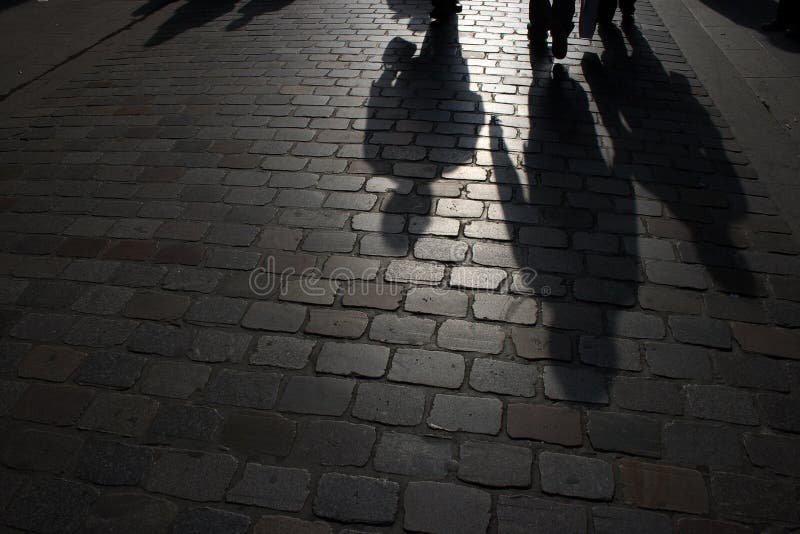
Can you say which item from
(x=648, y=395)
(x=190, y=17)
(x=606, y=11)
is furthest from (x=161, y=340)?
(x=190, y=17)

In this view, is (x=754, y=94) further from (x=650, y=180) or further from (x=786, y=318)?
(x=786, y=318)

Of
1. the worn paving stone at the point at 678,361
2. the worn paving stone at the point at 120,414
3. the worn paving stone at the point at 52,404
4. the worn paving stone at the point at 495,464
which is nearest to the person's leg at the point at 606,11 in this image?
the worn paving stone at the point at 678,361

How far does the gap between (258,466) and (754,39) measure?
7064mm

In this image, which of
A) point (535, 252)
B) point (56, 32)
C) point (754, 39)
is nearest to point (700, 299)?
point (535, 252)

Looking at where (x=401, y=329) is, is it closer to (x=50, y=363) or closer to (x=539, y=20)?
(x=50, y=363)

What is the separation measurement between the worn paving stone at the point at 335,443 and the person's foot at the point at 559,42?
14.8 feet

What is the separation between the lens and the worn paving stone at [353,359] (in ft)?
8.59

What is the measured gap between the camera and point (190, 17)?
8281 mm

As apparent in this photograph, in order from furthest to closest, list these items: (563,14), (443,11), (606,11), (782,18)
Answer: (443,11) → (606,11) → (782,18) → (563,14)

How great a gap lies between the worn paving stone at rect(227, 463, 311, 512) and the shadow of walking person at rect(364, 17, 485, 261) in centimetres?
149

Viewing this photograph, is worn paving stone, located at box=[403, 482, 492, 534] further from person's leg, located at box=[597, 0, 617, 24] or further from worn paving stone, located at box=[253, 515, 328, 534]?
person's leg, located at box=[597, 0, 617, 24]

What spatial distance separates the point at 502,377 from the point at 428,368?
0.35 m

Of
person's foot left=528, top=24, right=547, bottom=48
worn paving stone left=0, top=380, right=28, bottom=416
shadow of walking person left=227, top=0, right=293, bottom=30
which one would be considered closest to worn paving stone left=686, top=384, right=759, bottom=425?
worn paving stone left=0, top=380, right=28, bottom=416

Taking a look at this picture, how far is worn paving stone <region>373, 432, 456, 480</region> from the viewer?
2.20m
